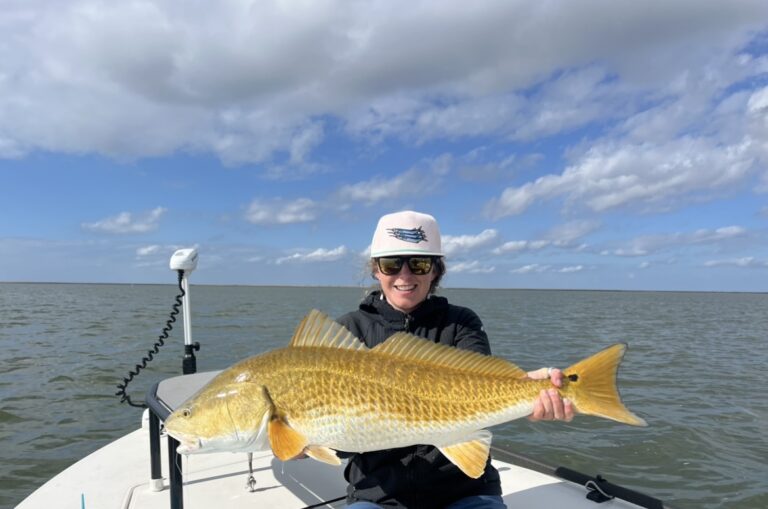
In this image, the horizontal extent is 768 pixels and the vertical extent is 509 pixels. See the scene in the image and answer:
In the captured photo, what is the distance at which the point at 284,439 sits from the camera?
9.12 feet

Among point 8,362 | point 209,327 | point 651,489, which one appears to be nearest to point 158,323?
point 209,327

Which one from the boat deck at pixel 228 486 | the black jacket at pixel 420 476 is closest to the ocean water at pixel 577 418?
the boat deck at pixel 228 486

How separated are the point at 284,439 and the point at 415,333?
1.43m

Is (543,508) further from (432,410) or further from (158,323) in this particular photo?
(158,323)

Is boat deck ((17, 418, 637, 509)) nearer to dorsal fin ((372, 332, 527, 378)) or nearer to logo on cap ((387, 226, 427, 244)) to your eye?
dorsal fin ((372, 332, 527, 378))

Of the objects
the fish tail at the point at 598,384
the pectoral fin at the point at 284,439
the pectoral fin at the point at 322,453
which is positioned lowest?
the pectoral fin at the point at 322,453

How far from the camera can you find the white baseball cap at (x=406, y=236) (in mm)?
3719

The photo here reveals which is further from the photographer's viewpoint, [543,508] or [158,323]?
[158,323]

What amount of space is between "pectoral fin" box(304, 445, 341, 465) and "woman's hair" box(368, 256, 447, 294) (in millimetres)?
1523

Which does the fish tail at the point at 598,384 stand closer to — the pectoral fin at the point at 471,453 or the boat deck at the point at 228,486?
the pectoral fin at the point at 471,453

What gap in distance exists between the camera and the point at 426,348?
3.12 meters

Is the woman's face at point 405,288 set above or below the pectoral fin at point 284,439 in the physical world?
above

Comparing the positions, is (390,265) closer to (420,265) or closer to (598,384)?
(420,265)

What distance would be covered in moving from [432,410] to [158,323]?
3151 cm
